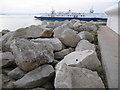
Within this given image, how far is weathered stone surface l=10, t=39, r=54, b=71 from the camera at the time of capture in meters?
1.25

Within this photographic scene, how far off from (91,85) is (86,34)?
50.3 inches

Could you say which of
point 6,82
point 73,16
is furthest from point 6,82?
point 73,16

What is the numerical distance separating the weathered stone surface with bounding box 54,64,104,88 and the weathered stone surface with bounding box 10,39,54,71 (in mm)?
250

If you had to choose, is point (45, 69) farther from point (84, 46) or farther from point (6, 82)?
point (84, 46)

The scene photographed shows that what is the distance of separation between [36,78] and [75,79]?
10.7 inches

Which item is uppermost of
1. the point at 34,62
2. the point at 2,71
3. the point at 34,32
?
the point at 34,32

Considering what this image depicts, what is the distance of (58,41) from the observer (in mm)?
1795

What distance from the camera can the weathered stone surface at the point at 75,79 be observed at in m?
0.96

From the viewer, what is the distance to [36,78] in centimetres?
115

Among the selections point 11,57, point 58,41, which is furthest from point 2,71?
point 58,41

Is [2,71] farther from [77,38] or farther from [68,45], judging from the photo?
[77,38]

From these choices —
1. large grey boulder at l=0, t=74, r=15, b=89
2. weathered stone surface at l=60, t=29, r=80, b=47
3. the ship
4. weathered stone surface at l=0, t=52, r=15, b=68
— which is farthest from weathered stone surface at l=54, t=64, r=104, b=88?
the ship

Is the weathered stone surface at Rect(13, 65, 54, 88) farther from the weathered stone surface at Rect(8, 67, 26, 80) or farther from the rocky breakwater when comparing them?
the weathered stone surface at Rect(8, 67, 26, 80)

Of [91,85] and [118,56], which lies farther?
[118,56]
